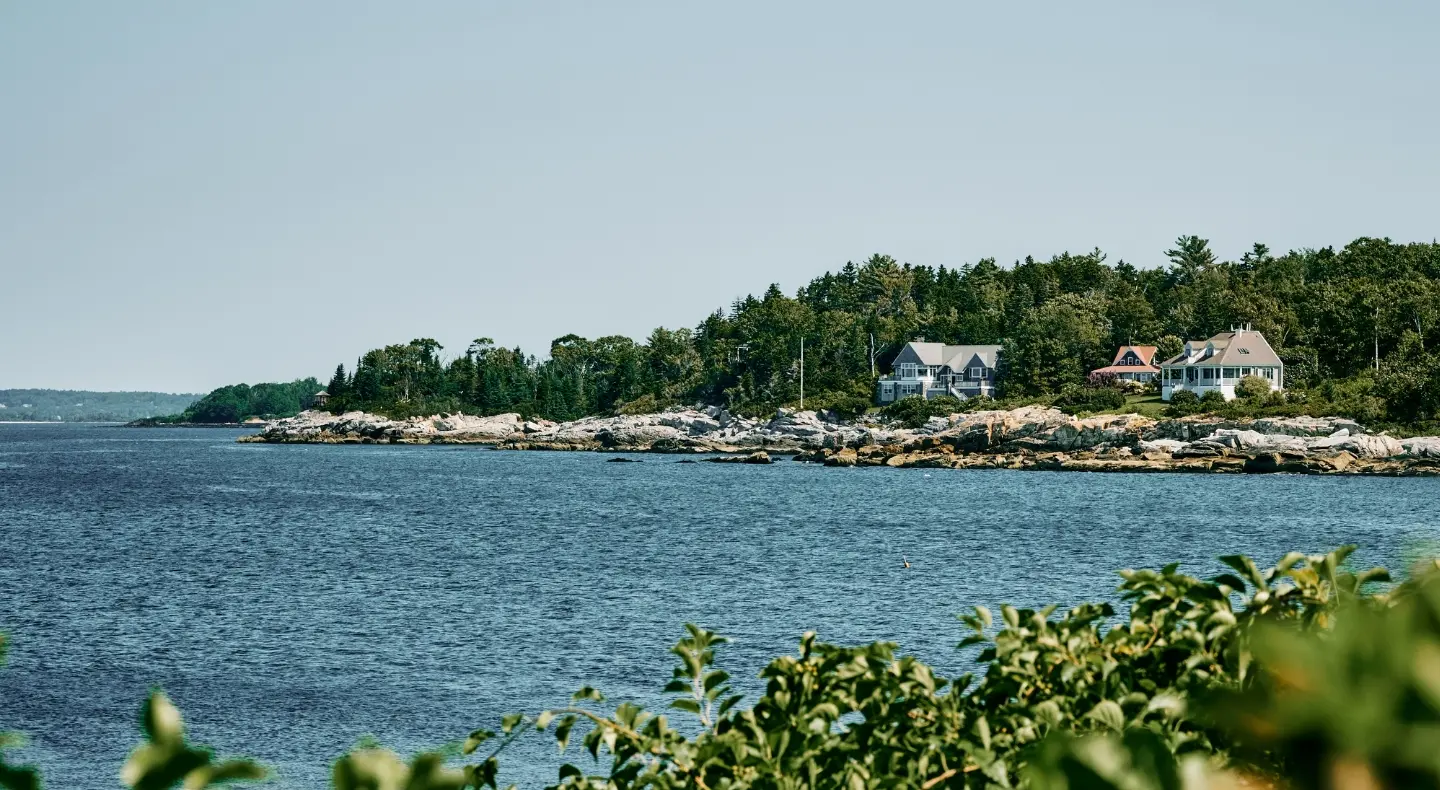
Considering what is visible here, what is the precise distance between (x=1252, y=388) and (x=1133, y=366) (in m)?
18.9

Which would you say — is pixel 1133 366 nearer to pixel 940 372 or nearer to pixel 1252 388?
pixel 1252 388

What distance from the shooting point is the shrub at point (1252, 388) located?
105938mm

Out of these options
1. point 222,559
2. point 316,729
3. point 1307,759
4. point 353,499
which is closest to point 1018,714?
point 1307,759

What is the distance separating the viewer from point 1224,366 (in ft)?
366

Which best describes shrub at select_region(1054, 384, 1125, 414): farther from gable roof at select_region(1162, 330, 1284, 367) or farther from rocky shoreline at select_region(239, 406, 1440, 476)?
gable roof at select_region(1162, 330, 1284, 367)

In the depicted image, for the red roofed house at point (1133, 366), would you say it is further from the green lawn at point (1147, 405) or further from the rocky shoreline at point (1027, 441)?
the rocky shoreline at point (1027, 441)

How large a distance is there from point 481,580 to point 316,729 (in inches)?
797

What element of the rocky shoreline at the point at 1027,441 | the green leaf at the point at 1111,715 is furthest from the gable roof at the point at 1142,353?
the green leaf at the point at 1111,715

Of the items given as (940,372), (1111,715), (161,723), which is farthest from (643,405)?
(161,723)

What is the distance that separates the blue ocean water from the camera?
24.8 m

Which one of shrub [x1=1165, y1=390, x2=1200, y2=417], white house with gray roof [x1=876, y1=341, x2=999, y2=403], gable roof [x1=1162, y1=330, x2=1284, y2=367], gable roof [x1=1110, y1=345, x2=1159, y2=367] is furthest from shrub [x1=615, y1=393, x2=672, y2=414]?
shrub [x1=1165, y1=390, x2=1200, y2=417]

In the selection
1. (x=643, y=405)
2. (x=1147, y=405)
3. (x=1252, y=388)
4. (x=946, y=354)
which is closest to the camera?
(x=1252, y=388)

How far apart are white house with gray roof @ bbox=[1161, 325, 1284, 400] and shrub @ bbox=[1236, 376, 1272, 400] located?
1.27 metres

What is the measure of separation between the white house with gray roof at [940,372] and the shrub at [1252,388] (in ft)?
101
